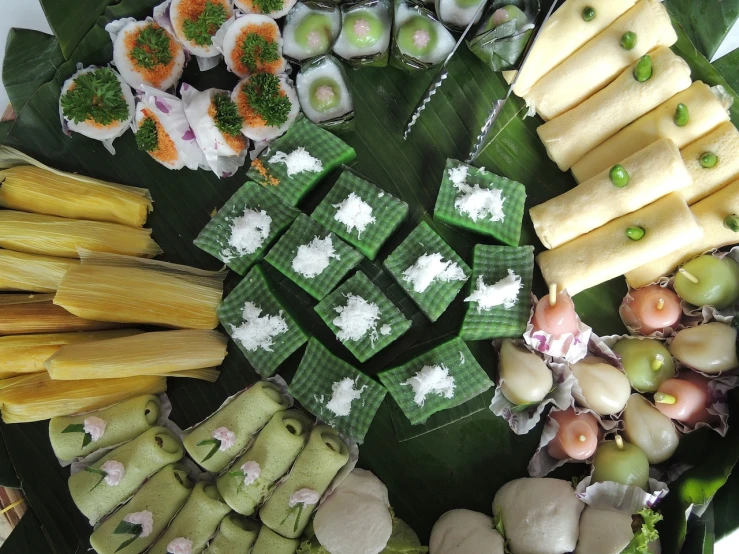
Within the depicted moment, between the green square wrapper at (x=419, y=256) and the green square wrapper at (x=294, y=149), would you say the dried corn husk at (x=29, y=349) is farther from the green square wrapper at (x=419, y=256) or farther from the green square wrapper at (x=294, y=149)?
the green square wrapper at (x=419, y=256)

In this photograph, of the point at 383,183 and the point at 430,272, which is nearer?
the point at 430,272

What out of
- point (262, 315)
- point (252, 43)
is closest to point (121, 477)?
point (262, 315)

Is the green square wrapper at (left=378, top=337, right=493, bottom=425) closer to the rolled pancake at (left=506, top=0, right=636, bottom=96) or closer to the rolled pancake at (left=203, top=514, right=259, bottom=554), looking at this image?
the rolled pancake at (left=203, top=514, right=259, bottom=554)

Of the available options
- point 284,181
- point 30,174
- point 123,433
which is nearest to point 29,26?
point 30,174

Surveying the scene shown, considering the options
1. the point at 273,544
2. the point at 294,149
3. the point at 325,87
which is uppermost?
the point at 325,87

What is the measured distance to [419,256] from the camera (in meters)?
3.24

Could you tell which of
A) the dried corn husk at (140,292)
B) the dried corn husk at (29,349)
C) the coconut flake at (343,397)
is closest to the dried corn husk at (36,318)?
the dried corn husk at (29,349)

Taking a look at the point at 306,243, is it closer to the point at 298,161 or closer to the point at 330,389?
the point at 298,161

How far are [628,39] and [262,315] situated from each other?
2692 millimetres

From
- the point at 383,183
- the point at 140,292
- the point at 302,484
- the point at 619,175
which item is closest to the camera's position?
the point at 619,175

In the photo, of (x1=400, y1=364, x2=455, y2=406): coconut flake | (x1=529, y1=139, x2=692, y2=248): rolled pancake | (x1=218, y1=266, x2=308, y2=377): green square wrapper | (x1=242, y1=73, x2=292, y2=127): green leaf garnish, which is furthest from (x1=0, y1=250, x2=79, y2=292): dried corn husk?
(x1=529, y1=139, x2=692, y2=248): rolled pancake

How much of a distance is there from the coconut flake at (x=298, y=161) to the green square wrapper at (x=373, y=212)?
17 cm

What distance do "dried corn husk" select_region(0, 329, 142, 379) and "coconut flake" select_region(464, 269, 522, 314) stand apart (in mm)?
2292

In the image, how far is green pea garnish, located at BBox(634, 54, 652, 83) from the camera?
3.06 metres
